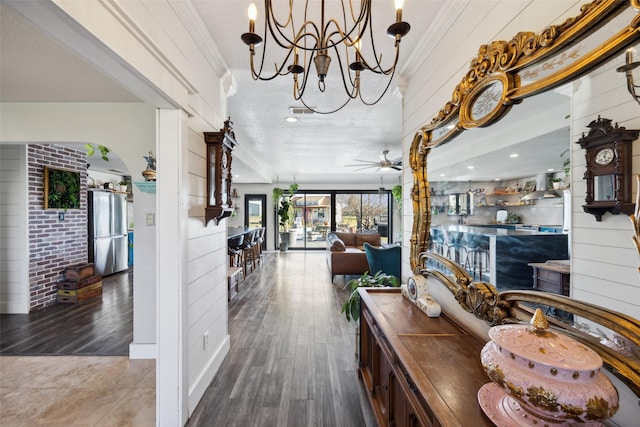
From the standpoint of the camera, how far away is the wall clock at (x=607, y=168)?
27.1 inches

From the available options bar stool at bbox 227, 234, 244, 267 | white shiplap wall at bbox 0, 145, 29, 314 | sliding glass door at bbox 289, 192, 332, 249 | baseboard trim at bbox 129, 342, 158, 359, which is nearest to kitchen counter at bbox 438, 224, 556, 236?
baseboard trim at bbox 129, 342, 158, 359

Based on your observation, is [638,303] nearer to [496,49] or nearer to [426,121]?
[496,49]

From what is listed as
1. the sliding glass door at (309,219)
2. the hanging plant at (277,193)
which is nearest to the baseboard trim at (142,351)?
the hanging plant at (277,193)

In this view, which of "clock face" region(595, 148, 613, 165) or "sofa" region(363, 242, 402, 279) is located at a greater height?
"clock face" region(595, 148, 613, 165)

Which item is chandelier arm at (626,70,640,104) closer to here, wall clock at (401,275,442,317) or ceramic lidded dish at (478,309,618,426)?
ceramic lidded dish at (478,309,618,426)

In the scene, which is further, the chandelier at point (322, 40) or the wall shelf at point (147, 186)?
the wall shelf at point (147, 186)

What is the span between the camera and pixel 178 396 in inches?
72.6

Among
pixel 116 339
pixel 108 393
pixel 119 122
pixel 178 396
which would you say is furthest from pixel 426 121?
pixel 116 339

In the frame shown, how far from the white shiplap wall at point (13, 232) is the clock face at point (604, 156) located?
5749mm

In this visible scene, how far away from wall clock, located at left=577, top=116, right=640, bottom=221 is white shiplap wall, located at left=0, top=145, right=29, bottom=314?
5.74m

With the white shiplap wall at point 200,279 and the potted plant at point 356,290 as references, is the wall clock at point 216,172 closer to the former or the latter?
the white shiplap wall at point 200,279

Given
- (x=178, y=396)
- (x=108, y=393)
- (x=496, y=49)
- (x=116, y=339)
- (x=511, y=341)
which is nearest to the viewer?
(x=511, y=341)

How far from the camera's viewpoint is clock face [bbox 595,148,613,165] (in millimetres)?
720

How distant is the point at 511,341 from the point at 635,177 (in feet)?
1.71
